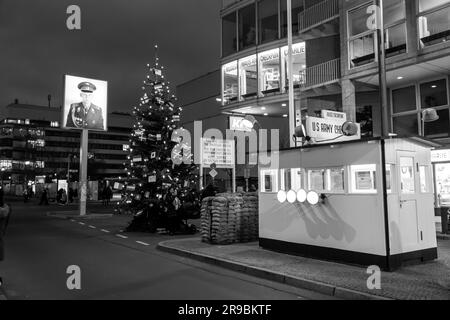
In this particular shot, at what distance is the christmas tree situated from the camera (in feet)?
56.4

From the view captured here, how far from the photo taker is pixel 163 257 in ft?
36.0

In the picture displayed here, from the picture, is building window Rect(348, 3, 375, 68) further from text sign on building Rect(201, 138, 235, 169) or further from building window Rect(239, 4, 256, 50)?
building window Rect(239, 4, 256, 50)

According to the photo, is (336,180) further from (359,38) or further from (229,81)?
(229,81)

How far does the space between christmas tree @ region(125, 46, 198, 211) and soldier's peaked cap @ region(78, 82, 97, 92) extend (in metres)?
9.03

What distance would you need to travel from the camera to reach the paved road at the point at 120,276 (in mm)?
6992

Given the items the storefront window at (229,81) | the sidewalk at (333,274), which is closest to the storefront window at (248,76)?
the storefront window at (229,81)

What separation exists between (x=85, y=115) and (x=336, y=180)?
66.2 ft

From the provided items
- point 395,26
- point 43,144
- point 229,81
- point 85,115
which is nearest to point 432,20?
Result: point 395,26

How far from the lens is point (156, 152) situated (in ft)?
57.2

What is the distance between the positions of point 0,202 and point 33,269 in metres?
2.57

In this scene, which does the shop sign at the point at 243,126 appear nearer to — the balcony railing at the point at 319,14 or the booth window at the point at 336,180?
the balcony railing at the point at 319,14
